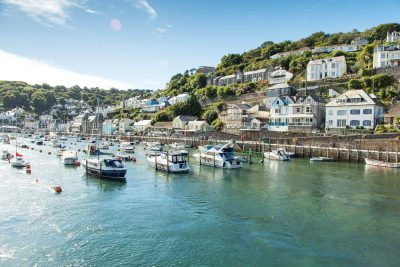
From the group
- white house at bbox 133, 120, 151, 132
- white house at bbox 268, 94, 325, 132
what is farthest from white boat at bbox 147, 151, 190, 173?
white house at bbox 133, 120, 151, 132

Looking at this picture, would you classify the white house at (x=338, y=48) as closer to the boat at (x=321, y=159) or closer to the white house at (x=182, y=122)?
the white house at (x=182, y=122)

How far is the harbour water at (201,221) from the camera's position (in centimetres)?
1772

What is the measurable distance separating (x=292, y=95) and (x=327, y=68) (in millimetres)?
17955

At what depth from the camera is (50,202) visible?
28172mm

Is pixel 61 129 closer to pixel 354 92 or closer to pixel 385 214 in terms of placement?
pixel 354 92

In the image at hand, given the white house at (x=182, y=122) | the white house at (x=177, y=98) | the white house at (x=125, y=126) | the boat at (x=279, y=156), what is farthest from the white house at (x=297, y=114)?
the white house at (x=125, y=126)

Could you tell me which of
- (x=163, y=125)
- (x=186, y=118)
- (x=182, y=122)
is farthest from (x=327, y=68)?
(x=163, y=125)

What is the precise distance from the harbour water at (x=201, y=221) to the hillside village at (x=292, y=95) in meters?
29.7

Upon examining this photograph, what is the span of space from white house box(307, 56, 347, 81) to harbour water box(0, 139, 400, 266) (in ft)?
201

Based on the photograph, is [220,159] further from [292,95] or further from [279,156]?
[292,95]

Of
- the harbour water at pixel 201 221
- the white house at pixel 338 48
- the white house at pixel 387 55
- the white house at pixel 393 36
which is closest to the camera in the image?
the harbour water at pixel 201 221

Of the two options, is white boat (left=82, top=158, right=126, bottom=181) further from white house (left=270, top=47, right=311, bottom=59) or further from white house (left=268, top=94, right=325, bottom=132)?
white house (left=270, top=47, right=311, bottom=59)

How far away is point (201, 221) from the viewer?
2339 cm

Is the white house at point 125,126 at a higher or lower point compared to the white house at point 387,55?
lower
